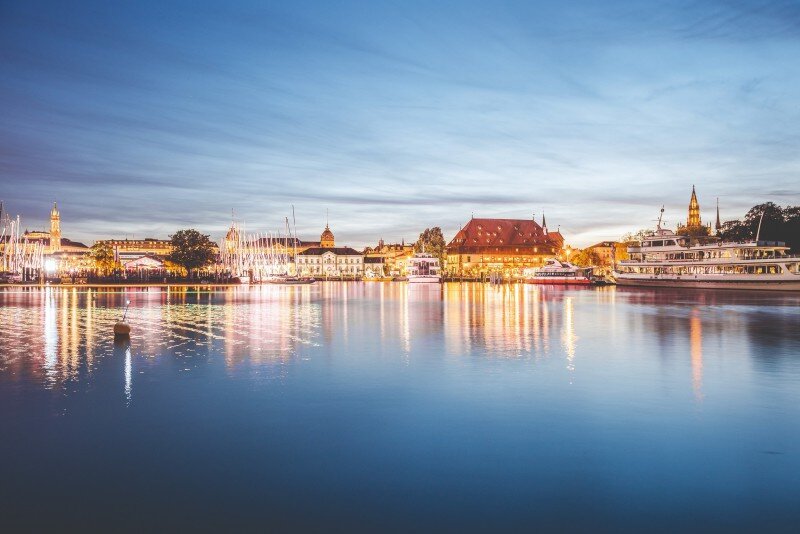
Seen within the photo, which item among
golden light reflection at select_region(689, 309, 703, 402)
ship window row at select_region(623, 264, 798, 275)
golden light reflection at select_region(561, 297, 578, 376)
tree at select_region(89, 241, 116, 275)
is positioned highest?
tree at select_region(89, 241, 116, 275)

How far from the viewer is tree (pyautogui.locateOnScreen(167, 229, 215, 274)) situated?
419 feet

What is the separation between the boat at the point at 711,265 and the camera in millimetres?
90250

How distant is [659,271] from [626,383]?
95.6m

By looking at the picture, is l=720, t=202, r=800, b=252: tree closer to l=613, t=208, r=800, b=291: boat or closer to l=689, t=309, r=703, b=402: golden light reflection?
l=613, t=208, r=800, b=291: boat

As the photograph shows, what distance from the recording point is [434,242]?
7515 inches

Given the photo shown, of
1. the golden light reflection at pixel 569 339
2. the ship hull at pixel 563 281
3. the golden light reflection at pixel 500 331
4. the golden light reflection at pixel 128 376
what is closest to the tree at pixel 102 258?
the ship hull at pixel 563 281

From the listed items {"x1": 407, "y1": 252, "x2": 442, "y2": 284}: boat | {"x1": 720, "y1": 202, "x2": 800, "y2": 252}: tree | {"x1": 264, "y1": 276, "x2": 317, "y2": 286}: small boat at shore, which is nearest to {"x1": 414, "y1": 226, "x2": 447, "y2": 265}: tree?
{"x1": 407, "y1": 252, "x2": 442, "y2": 284}: boat

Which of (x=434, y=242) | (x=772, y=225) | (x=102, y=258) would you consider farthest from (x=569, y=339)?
(x=434, y=242)

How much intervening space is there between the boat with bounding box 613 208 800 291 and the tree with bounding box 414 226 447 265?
74.5 meters

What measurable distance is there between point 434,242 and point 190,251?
8035cm

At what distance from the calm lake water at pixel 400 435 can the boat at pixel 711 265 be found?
71.1 m

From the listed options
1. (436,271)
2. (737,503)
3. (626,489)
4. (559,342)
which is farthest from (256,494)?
(436,271)

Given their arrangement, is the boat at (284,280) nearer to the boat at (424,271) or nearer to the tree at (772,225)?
the boat at (424,271)

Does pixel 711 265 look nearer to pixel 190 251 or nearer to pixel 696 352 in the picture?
pixel 696 352
